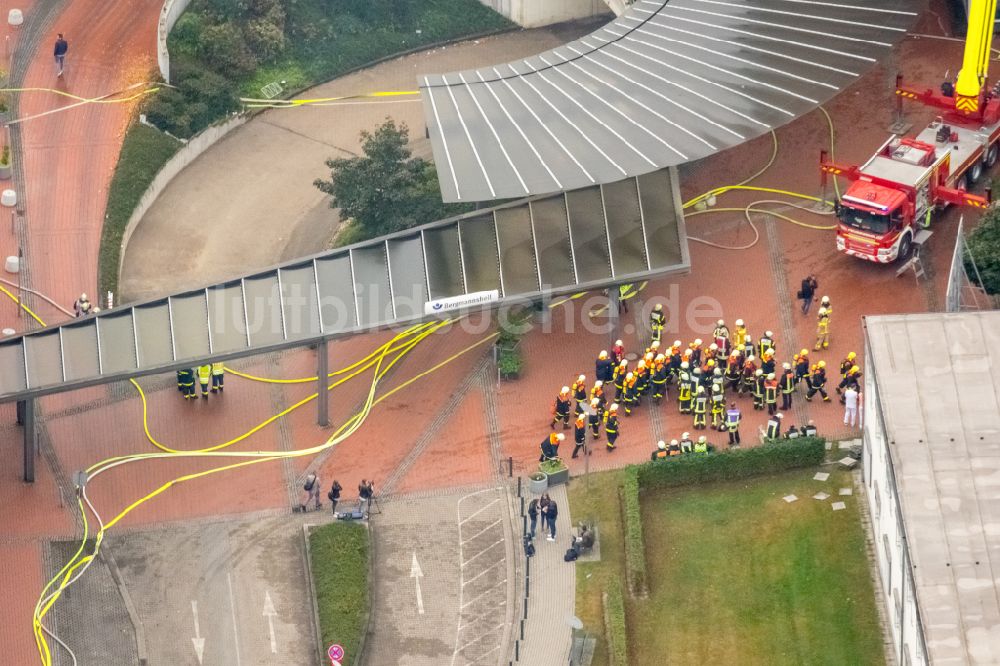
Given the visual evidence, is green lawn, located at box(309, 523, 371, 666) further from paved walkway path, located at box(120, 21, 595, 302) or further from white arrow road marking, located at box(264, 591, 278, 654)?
paved walkway path, located at box(120, 21, 595, 302)

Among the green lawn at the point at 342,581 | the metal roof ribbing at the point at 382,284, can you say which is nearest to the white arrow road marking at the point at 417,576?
the green lawn at the point at 342,581

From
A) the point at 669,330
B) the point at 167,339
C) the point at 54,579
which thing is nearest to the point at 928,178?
the point at 669,330

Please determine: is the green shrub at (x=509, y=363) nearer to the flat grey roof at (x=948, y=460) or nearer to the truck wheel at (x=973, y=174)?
the flat grey roof at (x=948, y=460)

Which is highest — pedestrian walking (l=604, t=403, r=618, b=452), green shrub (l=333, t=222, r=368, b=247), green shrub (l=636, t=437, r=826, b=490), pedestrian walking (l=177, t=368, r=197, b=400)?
green shrub (l=333, t=222, r=368, b=247)

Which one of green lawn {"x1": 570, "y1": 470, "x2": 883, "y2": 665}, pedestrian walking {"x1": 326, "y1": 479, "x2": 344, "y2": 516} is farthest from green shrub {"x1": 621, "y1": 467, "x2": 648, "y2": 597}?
pedestrian walking {"x1": 326, "y1": 479, "x2": 344, "y2": 516}

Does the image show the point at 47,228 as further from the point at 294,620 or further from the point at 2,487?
the point at 294,620
